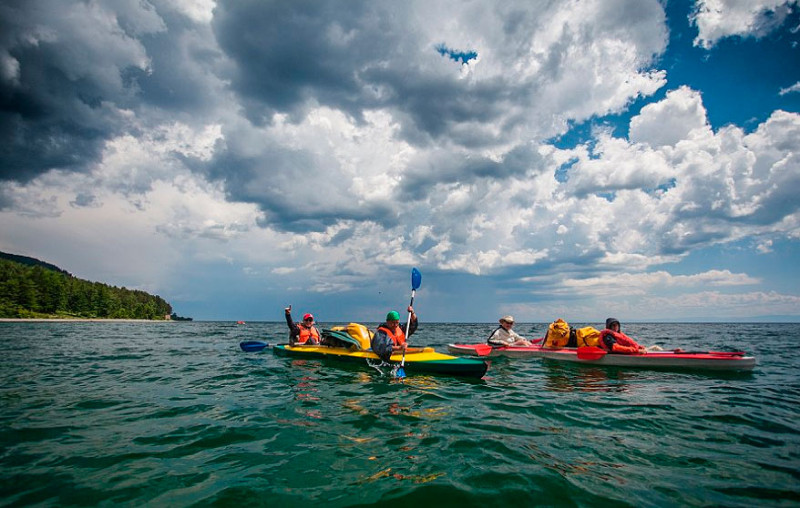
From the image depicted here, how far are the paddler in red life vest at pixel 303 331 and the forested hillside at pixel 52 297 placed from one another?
288 feet

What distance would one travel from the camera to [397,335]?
12.7 meters

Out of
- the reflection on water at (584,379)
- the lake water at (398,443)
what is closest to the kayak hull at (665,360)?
the reflection on water at (584,379)

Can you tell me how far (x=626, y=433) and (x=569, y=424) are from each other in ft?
2.88

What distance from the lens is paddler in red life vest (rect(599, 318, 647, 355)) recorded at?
540 inches

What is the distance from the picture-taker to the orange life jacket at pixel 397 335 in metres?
12.3

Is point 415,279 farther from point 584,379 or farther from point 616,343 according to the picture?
point 616,343

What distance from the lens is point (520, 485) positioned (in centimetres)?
408

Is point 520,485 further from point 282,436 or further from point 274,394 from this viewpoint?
point 274,394

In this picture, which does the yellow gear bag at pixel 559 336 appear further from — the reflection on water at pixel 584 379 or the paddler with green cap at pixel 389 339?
the paddler with green cap at pixel 389 339

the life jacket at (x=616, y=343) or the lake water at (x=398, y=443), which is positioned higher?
the life jacket at (x=616, y=343)

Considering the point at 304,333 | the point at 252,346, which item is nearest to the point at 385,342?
the point at 304,333

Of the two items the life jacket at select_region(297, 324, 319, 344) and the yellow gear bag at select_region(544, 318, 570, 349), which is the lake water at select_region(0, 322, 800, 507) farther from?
the life jacket at select_region(297, 324, 319, 344)

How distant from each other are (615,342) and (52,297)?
11409cm

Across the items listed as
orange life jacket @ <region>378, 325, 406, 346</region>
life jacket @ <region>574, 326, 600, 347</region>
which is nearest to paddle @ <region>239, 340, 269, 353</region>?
orange life jacket @ <region>378, 325, 406, 346</region>
